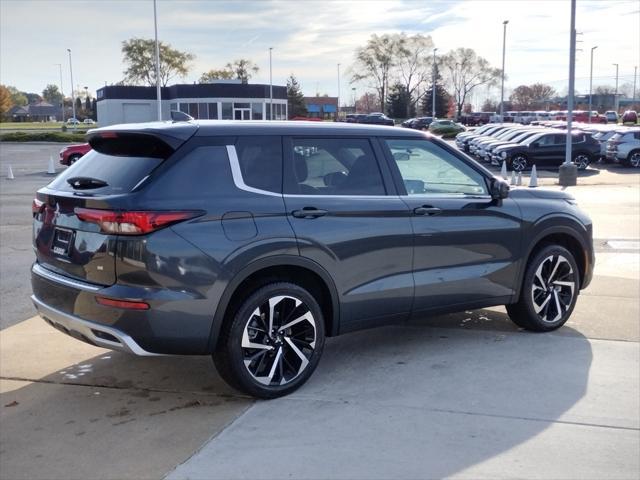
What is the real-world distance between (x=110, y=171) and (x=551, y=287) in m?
3.92

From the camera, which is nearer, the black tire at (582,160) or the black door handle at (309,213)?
the black door handle at (309,213)

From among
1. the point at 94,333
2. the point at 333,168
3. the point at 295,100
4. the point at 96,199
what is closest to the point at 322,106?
the point at 295,100

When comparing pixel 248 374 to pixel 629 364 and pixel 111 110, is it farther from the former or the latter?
pixel 111 110

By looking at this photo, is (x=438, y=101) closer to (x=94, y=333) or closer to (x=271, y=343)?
(x=271, y=343)

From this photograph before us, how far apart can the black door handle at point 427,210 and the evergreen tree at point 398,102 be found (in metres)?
94.1

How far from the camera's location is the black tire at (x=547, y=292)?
20.5 feet

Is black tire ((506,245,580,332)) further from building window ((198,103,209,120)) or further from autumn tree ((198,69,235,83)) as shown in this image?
autumn tree ((198,69,235,83))

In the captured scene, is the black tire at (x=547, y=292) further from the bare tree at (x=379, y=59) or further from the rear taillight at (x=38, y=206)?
the bare tree at (x=379, y=59)

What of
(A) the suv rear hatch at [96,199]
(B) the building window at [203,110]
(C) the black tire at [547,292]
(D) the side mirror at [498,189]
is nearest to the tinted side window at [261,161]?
(A) the suv rear hatch at [96,199]

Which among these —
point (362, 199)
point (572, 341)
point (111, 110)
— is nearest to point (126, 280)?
point (362, 199)

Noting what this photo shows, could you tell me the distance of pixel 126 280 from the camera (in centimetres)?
433

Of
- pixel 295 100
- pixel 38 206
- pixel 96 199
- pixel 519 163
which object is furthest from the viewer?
pixel 295 100

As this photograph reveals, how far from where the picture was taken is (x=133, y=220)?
4270 millimetres

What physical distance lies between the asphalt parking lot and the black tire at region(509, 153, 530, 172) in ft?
78.8
